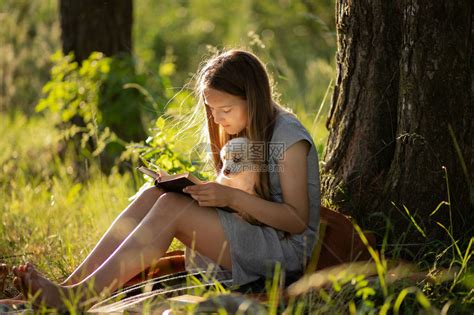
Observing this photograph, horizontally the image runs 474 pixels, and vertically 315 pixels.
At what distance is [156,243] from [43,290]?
19.1 inches

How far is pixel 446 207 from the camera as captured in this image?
370 cm

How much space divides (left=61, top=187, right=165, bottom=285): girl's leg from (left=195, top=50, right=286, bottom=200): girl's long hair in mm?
470

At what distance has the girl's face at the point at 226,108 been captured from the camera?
3.50 metres

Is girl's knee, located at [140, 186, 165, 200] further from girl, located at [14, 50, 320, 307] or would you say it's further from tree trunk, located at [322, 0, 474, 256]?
tree trunk, located at [322, 0, 474, 256]

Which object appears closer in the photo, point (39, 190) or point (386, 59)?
point (386, 59)

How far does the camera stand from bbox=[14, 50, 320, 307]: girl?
3.25 m

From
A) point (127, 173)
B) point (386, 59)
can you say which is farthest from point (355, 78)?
point (127, 173)

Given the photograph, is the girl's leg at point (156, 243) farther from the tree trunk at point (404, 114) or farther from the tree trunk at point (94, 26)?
the tree trunk at point (94, 26)

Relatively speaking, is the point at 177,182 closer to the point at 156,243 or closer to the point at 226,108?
the point at 156,243

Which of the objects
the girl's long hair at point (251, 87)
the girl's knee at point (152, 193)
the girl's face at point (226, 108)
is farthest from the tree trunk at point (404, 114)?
the girl's knee at point (152, 193)

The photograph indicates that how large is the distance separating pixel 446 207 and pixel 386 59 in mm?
735

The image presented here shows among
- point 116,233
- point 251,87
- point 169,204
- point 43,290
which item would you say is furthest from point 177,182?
point 43,290

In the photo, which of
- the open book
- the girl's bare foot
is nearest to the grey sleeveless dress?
the open book

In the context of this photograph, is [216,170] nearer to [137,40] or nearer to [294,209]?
[294,209]
